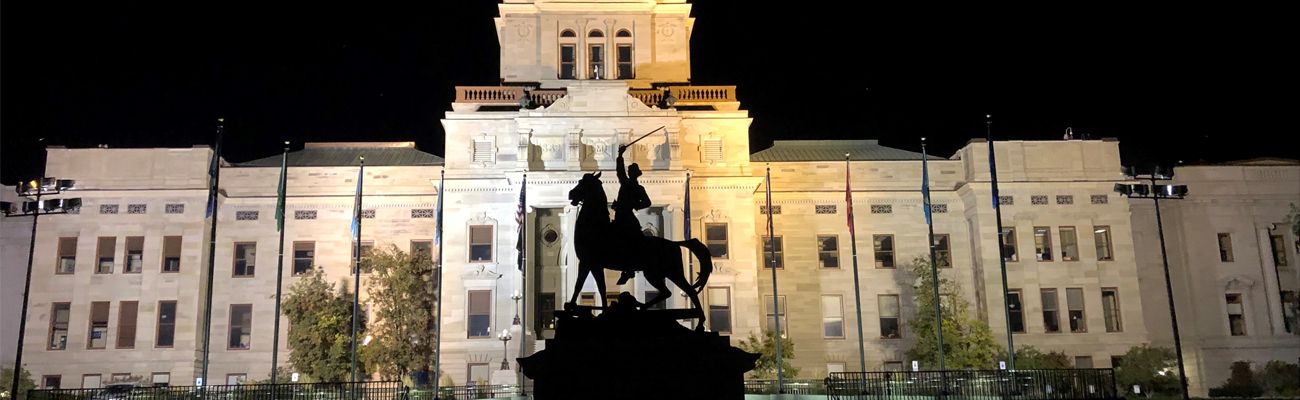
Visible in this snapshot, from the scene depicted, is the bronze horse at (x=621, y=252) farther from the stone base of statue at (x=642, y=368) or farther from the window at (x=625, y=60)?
the window at (x=625, y=60)

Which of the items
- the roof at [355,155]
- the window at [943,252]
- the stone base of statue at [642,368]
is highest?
the roof at [355,155]

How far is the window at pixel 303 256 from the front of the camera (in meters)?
46.2

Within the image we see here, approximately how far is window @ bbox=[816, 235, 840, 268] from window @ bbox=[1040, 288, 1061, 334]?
9.30 meters

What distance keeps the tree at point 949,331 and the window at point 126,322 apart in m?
33.9

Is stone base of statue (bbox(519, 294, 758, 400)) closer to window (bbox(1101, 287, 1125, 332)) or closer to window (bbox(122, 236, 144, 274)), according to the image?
window (bbox(1101, 287, 1125, 332))

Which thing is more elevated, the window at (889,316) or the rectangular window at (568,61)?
the rectangular window at (568,61)

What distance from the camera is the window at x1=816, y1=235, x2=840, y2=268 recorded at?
1885 inches

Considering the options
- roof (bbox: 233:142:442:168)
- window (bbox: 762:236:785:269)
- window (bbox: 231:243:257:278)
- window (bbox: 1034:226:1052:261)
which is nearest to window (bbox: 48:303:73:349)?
window (bbox: 231:243:257:278)

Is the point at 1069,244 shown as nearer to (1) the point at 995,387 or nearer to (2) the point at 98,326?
(1) the point at 995,387

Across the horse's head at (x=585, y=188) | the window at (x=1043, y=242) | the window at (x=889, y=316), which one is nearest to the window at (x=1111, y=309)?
the window at (x=1043, y=242)

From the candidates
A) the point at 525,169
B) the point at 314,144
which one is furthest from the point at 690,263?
the point at 314,144

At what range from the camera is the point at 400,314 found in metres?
42.4

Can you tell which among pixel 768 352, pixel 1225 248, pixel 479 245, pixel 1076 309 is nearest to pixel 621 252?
pixel 768 352

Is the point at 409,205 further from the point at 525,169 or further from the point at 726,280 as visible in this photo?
the point at 726,280
